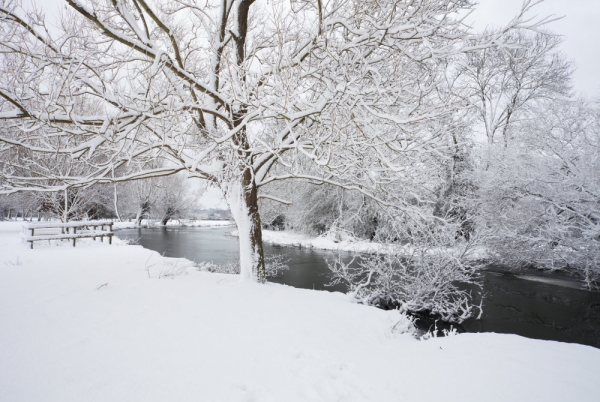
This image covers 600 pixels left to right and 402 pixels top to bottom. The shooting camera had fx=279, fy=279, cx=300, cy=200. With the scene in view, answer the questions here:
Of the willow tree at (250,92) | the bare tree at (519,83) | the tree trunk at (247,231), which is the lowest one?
the tree trunk at (247,231)

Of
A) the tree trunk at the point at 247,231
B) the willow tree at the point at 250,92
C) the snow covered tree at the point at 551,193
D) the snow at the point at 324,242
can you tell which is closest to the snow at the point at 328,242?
the snow at the point at 324,242

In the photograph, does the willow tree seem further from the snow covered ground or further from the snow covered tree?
the snow covered tree

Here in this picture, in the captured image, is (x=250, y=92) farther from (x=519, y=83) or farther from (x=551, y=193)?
(x=519, y=83)

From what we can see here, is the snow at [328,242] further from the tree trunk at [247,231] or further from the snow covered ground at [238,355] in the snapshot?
the snow covered ground at [238,355]

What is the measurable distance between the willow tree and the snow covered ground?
219 cm

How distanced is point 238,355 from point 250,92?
12.7 ft

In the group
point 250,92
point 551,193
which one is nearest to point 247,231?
point 250,92

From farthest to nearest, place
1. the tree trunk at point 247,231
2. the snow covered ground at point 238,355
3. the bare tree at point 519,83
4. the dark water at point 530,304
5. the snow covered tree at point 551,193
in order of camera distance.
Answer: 1. the bare tree at point 519,83
2. the snow covered tree at point 551,193
3. the dark water at point 530,304
4. the tree trunk at point 247,231
5. the snow covered ground at point 238,355

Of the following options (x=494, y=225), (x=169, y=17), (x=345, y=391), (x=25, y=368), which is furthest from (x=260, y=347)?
(x=494, y=225)

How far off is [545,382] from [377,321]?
257 centimetres

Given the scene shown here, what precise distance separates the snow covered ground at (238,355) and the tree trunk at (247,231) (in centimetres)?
123

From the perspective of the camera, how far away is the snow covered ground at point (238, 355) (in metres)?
2.60

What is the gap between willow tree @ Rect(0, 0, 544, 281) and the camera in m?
4.12

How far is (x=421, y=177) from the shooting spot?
623cm
